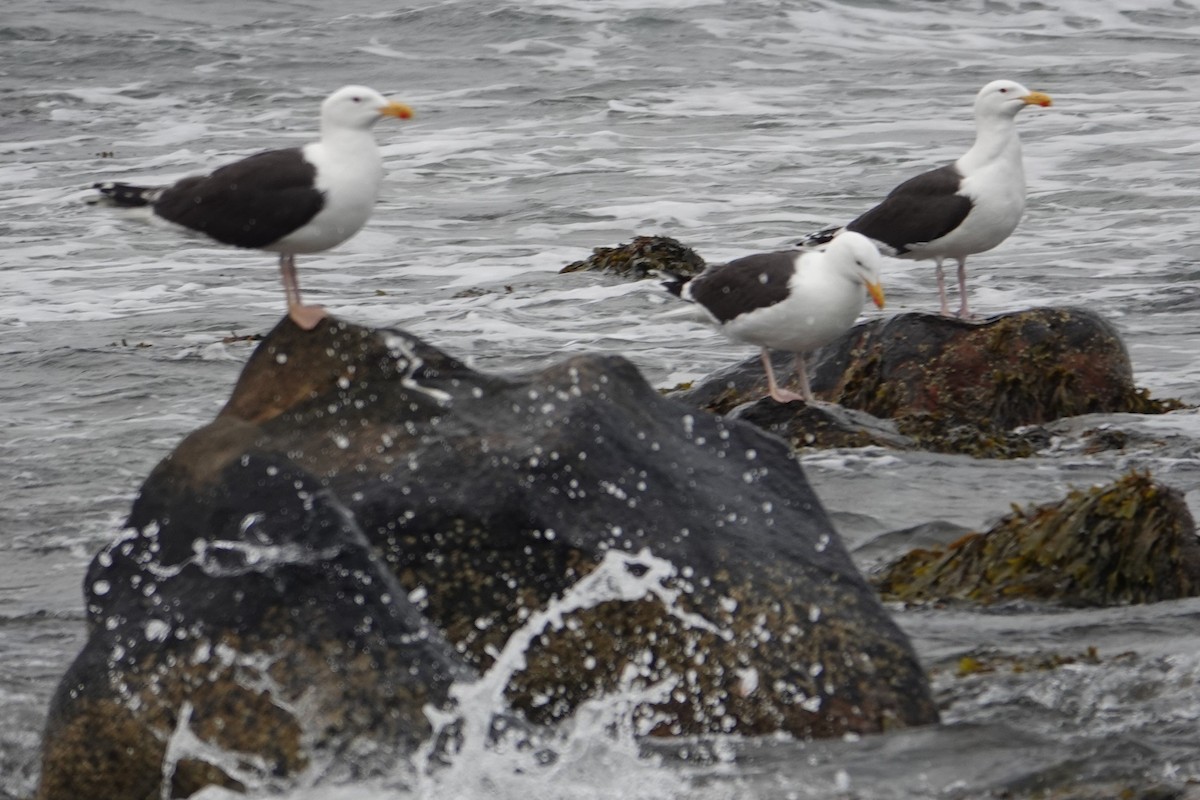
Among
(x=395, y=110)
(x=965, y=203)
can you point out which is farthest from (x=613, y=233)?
(x=395, y=110)

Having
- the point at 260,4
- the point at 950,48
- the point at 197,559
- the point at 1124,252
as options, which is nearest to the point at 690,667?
the point at 197,559

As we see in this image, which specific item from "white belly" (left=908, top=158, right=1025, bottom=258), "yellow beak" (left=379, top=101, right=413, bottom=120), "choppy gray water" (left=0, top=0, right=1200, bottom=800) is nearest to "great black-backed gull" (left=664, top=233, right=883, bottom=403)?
"choppy gray water" (left=0, top=0, right=1200, bottom=800)

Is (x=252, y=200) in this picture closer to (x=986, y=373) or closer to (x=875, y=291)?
(x=875, y=291)

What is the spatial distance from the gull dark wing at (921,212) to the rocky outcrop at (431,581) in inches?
155

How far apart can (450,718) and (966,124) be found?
16.4 metres

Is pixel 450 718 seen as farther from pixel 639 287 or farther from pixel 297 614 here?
pixel 639 287

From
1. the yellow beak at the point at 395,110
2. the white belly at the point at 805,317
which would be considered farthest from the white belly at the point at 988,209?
the yellow beak at the point at 395,110

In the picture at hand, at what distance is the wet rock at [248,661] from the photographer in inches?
166

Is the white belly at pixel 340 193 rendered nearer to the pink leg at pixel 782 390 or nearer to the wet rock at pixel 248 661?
the wet rock at pixel 248 661

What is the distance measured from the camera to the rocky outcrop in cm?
427

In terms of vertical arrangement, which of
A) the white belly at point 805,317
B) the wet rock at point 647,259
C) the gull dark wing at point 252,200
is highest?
the gull dark wing at point 252,200

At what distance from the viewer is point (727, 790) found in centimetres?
429

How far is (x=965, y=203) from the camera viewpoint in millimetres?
8703

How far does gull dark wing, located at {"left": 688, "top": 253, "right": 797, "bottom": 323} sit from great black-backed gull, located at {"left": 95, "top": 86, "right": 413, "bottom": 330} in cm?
225
